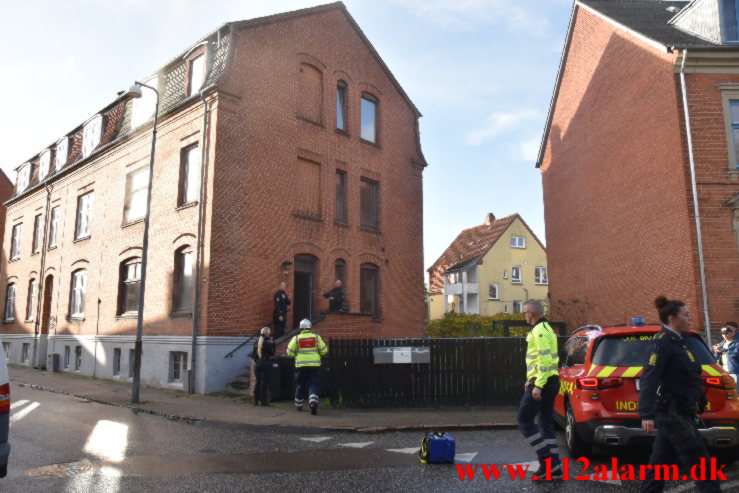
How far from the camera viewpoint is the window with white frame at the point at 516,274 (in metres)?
45.8

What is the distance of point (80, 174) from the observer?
23266 millimetres

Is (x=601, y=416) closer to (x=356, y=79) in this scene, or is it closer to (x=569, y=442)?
(x=569, y=442)

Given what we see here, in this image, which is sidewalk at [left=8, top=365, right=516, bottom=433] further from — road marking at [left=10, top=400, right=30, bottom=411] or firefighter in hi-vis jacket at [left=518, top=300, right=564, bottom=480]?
firefighter in hi-vis jacket at [left=518, top=300, right=564, bottom=480]

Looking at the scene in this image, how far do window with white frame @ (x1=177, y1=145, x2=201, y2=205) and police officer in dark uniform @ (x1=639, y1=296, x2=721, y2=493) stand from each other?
46.3 ft

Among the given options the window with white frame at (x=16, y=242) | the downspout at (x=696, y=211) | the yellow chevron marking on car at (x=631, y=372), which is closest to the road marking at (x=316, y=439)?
the yellow chevron marking on car at (x=631, y=372)

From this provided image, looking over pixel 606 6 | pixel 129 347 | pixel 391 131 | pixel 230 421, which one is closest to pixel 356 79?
pixel 391 131

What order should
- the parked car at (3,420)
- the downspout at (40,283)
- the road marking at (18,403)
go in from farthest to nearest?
the downspout at (40,283) → the road marking at (18,403) → the parked car at (3,420)

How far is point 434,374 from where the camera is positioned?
12383mm

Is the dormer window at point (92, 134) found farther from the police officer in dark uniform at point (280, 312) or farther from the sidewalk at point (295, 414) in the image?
the police officer in dark uniform at point (280, 312)

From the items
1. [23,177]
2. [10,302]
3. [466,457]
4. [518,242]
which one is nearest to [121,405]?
[466,457]

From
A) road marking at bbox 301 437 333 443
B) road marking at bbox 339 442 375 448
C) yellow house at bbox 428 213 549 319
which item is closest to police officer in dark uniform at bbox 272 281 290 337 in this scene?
road marking at bbox 301 437 333 443

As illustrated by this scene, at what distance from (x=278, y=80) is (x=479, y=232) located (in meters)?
35.4

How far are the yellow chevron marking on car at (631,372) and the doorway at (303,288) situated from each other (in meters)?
11.9

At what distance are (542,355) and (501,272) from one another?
4012cm
